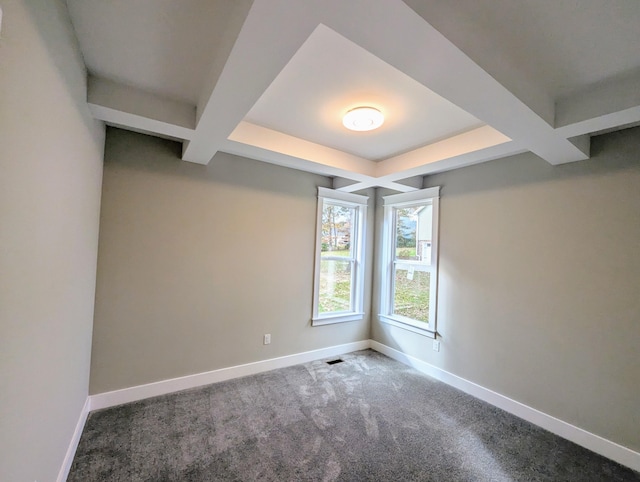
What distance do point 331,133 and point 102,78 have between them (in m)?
1.69

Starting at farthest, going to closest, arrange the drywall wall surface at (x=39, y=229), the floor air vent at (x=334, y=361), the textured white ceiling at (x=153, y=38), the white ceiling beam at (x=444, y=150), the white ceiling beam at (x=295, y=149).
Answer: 1. the floor air vent at (x=334, y=361)
2. the white ceiling beam at (x=295, y=149)
3. the white ceiling beam at (x=444, y=150)
4. the textured white ceiling at (x=153, y=38)
5. the drywall wall surface at (x=39, y=229)

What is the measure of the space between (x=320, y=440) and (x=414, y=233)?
262 cm

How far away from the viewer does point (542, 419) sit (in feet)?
7.69

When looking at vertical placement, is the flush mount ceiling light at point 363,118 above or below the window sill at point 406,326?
above

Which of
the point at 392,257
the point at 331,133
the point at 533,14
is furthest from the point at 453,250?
the point at 533,14

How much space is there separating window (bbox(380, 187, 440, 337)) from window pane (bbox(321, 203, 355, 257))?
1.73ft

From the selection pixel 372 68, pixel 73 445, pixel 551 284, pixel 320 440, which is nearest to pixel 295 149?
pixel 372 68

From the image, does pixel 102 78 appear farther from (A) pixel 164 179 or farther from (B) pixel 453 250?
(B) pixel 453 250

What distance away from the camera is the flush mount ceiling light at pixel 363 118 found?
2006 millimetres

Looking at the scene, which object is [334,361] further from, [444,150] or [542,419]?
[444,150]

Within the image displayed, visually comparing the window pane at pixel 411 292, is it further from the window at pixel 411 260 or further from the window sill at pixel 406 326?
the window sill at pixel 406 326

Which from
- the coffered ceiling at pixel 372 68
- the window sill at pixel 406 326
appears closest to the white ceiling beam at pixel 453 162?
the coffered ceiling at pixel 372 68

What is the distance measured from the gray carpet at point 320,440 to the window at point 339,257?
1.20 meters

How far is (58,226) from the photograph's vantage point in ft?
4.41
